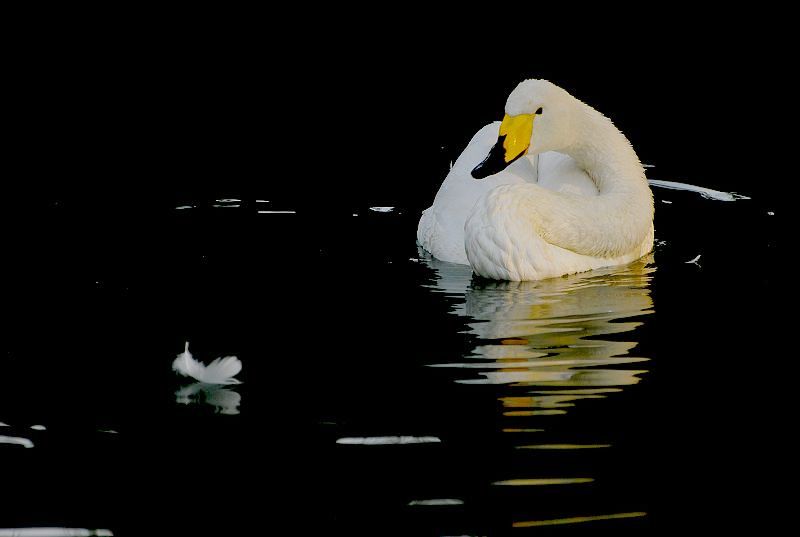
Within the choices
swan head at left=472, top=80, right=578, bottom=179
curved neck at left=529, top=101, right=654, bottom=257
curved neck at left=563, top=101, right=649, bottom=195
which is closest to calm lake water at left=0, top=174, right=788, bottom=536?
curved neck at left=529, top=101, right=654, bottom=257

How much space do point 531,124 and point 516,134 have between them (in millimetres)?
167

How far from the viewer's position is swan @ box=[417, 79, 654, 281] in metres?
9.80

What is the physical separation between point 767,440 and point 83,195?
29.5 feet

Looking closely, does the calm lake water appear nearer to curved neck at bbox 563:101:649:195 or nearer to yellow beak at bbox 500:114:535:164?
curved neck at bbox 563:101:649:195

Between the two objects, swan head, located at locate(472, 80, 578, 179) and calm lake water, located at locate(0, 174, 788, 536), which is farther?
swan head, located at locate(472, 80, 578, 179)

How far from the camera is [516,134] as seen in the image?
10.2m

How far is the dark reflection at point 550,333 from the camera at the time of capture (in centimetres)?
679

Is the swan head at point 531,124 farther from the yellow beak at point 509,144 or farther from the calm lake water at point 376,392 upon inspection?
the calm lake water at point 376,392

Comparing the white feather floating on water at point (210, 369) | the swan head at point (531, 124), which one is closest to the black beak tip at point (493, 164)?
the swan head at point (531, 124)

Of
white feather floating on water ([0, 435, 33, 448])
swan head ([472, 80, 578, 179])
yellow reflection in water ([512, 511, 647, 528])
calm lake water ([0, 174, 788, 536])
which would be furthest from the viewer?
swan head ([472, 80, 578, 179])

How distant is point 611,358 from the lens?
7418 millimetres

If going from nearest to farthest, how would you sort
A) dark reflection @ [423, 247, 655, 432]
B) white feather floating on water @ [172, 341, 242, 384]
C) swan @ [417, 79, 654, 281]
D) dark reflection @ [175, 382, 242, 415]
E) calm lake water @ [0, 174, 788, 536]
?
calm lake water @ [0, 174, 788, 536] → dark reflection @ [175, 382, 242, 415] → dark reflection @ [423, 247, 655, 432] → white feather floating on water @ [172, 341, 242, 384] → swan @ [417, 79, 654, 281]

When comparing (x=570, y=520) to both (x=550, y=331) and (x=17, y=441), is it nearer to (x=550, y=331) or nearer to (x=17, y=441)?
(x=17, y=441)

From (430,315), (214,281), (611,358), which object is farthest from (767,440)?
(214,281)
